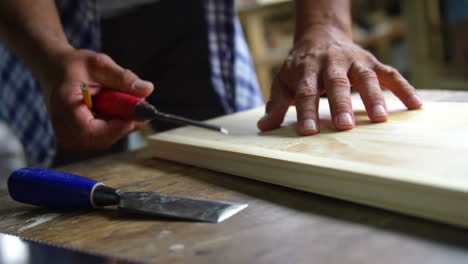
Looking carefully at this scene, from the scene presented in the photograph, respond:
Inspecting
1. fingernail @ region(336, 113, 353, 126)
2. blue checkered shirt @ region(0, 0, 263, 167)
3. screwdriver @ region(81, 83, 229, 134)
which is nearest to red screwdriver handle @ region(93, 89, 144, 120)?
screwdriver @ region(81, 83, 229, 134)

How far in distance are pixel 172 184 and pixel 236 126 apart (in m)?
0.22

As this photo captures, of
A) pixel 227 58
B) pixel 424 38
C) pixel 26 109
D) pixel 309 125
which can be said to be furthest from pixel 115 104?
pixel 424 38

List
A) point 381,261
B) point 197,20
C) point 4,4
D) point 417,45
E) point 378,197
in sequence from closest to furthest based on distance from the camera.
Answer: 1. point 381,261
2. point 378,197
3. point 4,4
4. point 197,20
5. point 417,45

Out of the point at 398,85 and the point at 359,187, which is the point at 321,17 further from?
the point at 359,187

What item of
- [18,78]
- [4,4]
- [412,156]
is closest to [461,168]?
[412,156]

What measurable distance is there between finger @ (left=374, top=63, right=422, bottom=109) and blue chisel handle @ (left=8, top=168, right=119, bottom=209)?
21.8 inches

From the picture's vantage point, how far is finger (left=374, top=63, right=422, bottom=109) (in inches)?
30.3

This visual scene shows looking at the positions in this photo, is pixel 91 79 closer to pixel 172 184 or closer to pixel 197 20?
pixel 172 184

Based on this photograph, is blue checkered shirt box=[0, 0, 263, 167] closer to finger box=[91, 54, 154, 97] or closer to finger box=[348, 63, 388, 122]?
finger box=[91, 54, 154, 97]

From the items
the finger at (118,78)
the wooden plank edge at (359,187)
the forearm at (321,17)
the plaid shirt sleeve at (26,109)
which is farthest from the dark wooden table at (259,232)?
the plaid shirt sleeve at (26,109)

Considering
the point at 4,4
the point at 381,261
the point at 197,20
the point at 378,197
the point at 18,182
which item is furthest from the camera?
the point at 197,20

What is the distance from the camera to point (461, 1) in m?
2.22

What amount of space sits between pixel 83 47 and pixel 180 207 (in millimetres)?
955

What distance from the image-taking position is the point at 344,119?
2.33 ft
